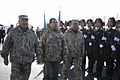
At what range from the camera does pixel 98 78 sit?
40.4 ft

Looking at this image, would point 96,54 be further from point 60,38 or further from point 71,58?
point 60,38

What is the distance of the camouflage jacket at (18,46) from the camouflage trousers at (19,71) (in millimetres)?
111

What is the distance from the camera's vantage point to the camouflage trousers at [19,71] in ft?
28.1

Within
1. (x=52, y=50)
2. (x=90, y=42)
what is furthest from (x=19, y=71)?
(x=90, y=42)

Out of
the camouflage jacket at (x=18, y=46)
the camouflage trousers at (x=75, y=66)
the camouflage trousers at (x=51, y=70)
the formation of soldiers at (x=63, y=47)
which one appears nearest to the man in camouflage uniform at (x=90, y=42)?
the formation of soldiers at (x=63, y=47)

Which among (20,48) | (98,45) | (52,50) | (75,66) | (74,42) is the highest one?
(20,48)

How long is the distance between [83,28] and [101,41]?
2.10 m

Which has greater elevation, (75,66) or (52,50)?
(52,50)

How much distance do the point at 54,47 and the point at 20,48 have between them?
147cm

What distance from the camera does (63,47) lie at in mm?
10008

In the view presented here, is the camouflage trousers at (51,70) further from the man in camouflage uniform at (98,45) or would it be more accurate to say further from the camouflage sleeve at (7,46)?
the man in camouflage uniform at (98,45)

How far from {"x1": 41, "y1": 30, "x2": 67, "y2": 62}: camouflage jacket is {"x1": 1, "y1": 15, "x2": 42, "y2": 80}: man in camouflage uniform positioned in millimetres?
1208

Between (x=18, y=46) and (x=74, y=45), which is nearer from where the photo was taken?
(x=18, y=46)

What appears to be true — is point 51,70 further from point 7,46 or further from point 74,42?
point 7,46
